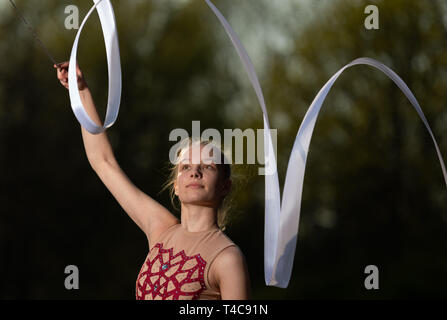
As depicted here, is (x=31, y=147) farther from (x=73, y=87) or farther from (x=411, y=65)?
(x=73, y=87)

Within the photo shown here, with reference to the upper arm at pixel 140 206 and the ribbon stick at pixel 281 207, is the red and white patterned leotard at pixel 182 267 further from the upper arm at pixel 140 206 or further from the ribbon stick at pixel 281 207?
the ribbon stick at pixel 281 207

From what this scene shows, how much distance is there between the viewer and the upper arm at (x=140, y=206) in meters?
2.20

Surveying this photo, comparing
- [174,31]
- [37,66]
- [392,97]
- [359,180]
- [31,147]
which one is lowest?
[359,180]

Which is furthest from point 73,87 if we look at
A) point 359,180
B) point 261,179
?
point 359,180

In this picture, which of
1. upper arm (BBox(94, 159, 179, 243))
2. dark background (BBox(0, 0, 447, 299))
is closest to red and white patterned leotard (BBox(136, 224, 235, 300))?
upper arm (BBox(94, 159, 179, 243))

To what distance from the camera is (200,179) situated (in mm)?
2053

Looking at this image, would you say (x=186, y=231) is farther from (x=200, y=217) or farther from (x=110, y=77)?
(x=110, y=77)

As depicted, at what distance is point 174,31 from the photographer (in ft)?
28.1

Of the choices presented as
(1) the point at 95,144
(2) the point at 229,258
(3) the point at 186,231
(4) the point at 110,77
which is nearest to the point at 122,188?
(1) the point at 95,144

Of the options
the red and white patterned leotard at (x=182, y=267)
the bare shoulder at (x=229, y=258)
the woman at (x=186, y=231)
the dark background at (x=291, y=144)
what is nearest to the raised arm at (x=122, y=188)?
the woman at (x=186, y=231)

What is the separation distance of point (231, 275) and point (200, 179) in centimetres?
36

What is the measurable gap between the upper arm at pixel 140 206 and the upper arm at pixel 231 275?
1.14 ft

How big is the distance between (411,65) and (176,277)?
6.67 m

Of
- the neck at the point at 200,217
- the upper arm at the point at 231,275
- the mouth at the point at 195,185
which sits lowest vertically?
the upper arm at the point at 231,275
